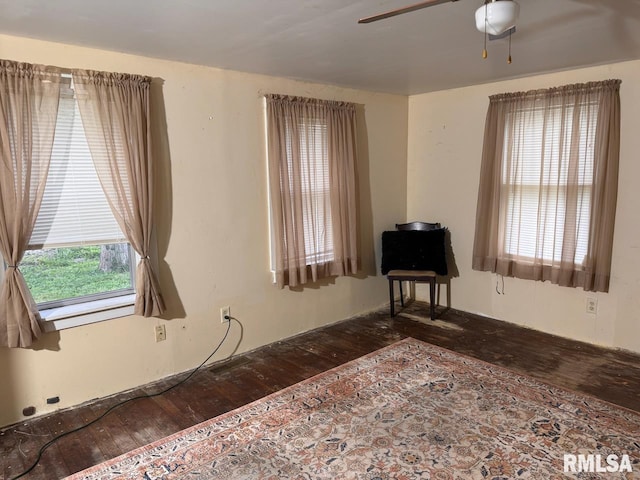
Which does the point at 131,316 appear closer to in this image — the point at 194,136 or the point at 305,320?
the point at 194,136

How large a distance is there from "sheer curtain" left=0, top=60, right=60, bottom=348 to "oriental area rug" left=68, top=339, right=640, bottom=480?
0.97 meters

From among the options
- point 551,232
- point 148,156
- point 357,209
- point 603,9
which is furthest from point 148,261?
point 551,232

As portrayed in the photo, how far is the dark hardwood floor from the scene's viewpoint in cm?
238

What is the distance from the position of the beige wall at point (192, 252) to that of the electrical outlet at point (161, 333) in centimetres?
3

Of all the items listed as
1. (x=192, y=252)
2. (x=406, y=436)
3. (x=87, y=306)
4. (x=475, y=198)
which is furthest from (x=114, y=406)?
(x=475, y=198)

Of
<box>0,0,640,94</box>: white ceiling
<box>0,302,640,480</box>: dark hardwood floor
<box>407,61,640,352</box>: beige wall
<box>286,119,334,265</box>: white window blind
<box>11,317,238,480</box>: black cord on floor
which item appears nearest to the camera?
<box>0,0,640,94</box>: white ceiling

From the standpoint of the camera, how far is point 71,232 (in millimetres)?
2684

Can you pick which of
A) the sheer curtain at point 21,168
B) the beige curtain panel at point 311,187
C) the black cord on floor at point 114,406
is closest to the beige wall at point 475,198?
the beige curtain panel at point 311,187

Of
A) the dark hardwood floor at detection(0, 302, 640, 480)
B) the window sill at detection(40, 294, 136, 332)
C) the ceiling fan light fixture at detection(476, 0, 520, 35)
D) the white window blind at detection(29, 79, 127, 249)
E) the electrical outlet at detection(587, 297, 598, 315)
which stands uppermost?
the ceiling fan light fixture at detection(476, 0, 520, 35)

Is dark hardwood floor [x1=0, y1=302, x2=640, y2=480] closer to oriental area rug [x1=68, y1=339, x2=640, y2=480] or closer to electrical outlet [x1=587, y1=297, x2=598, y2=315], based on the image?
oriental area rug [x1=68, y1=339, x2=640, y2=480]

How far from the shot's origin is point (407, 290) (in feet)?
16.4

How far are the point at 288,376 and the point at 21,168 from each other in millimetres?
2136

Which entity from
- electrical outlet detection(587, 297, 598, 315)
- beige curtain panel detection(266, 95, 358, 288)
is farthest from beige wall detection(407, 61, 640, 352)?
beige curtain panel detection(266, 95, 358, 288)

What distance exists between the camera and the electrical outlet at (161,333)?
3102 mm
